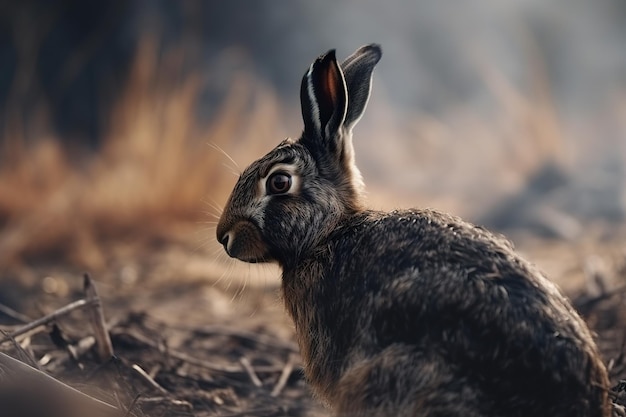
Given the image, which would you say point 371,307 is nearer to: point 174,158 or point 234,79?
point 174,158

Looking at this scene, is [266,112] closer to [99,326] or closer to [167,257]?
[167,257]

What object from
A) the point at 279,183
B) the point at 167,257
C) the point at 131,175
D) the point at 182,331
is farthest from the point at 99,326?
the point at 131,175

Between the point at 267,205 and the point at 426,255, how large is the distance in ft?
2.36

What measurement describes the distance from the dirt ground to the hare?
45 cm

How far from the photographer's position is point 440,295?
108 inches

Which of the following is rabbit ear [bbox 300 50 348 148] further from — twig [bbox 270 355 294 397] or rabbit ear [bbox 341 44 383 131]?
twig [bbox 270 355 294 397]

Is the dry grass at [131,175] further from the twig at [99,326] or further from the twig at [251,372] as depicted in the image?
the twig at [99,326]

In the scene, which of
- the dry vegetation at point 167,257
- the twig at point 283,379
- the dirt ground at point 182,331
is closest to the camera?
the dirt ground at point 182,331

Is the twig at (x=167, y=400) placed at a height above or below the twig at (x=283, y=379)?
below

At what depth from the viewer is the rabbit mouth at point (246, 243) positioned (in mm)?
3379

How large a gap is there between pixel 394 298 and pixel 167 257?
5.34 m

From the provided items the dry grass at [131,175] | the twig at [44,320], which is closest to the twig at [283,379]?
the twig at [44,320]

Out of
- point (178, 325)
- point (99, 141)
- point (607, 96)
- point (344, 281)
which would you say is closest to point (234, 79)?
point (99, 141)

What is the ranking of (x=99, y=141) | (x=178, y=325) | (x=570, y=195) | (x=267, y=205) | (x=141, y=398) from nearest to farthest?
(x=267, y=205) → (x=141, y=398) → (x=178, y=325) → (x=99, y=141) → (x=570, y=195)
